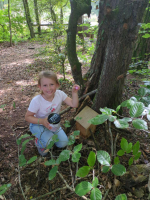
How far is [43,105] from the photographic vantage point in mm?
2053

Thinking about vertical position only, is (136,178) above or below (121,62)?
below

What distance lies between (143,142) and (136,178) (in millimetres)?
721

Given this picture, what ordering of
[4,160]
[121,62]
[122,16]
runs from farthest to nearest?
[4,160]
[121,62]
[122,16]

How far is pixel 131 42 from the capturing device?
173 centimetres

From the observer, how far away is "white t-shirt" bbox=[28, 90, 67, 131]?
6.44 feet

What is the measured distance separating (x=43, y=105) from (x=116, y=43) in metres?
1.33

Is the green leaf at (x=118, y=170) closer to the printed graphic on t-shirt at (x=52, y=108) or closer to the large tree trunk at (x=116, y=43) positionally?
the large tree trunk at (x=116, y=43)

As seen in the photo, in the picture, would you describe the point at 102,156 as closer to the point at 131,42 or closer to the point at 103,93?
the point at 103,93

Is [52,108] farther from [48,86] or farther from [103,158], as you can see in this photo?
[103,158]

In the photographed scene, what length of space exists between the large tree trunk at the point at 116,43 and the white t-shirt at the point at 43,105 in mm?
605

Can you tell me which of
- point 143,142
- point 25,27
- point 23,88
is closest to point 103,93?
point 143,142

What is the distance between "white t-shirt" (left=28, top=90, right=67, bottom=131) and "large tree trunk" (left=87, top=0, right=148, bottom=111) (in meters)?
0.60

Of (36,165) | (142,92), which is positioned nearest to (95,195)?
(142,92)

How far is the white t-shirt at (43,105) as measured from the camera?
196 centimetres
